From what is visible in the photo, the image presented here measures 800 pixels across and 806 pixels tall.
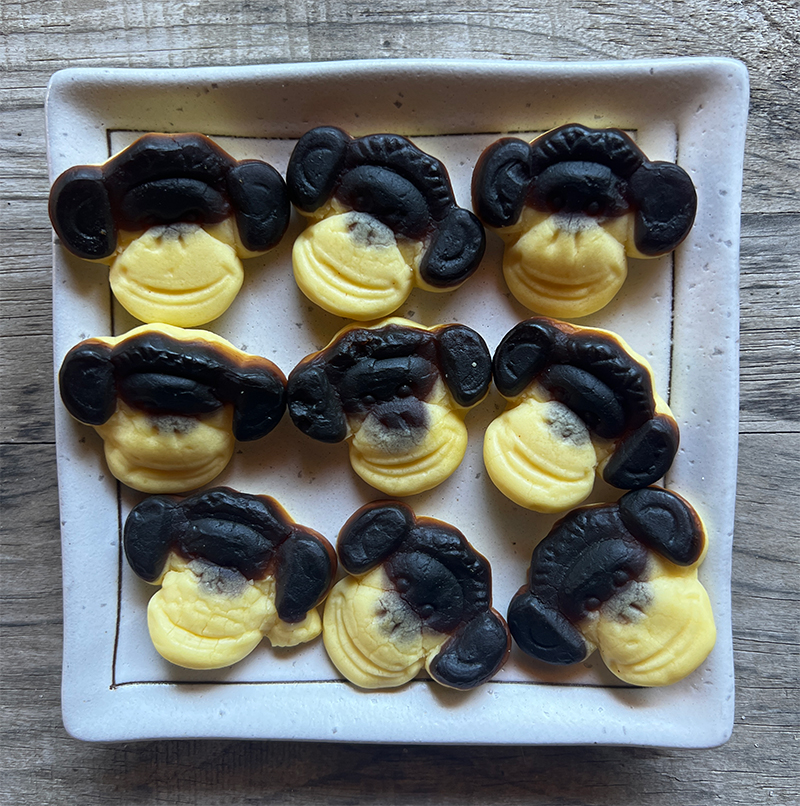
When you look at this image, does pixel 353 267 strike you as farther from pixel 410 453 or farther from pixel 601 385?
pixel 601 385

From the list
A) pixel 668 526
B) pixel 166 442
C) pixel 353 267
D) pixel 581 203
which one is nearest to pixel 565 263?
pixel 581 203

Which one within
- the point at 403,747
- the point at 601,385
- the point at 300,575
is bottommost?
the point at 403,747

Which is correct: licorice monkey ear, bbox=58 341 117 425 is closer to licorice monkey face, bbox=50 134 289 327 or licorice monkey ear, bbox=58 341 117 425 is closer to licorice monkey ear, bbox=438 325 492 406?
licorice monkey face, bbox=50 134 289 327

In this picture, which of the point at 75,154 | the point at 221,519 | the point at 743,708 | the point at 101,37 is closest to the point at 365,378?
the point at 221,519

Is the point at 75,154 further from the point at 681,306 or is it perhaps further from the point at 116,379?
the point at 681,306

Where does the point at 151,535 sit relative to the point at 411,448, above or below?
below

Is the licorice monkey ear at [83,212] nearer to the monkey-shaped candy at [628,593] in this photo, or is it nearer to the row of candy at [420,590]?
the row of candy at [420,590]
